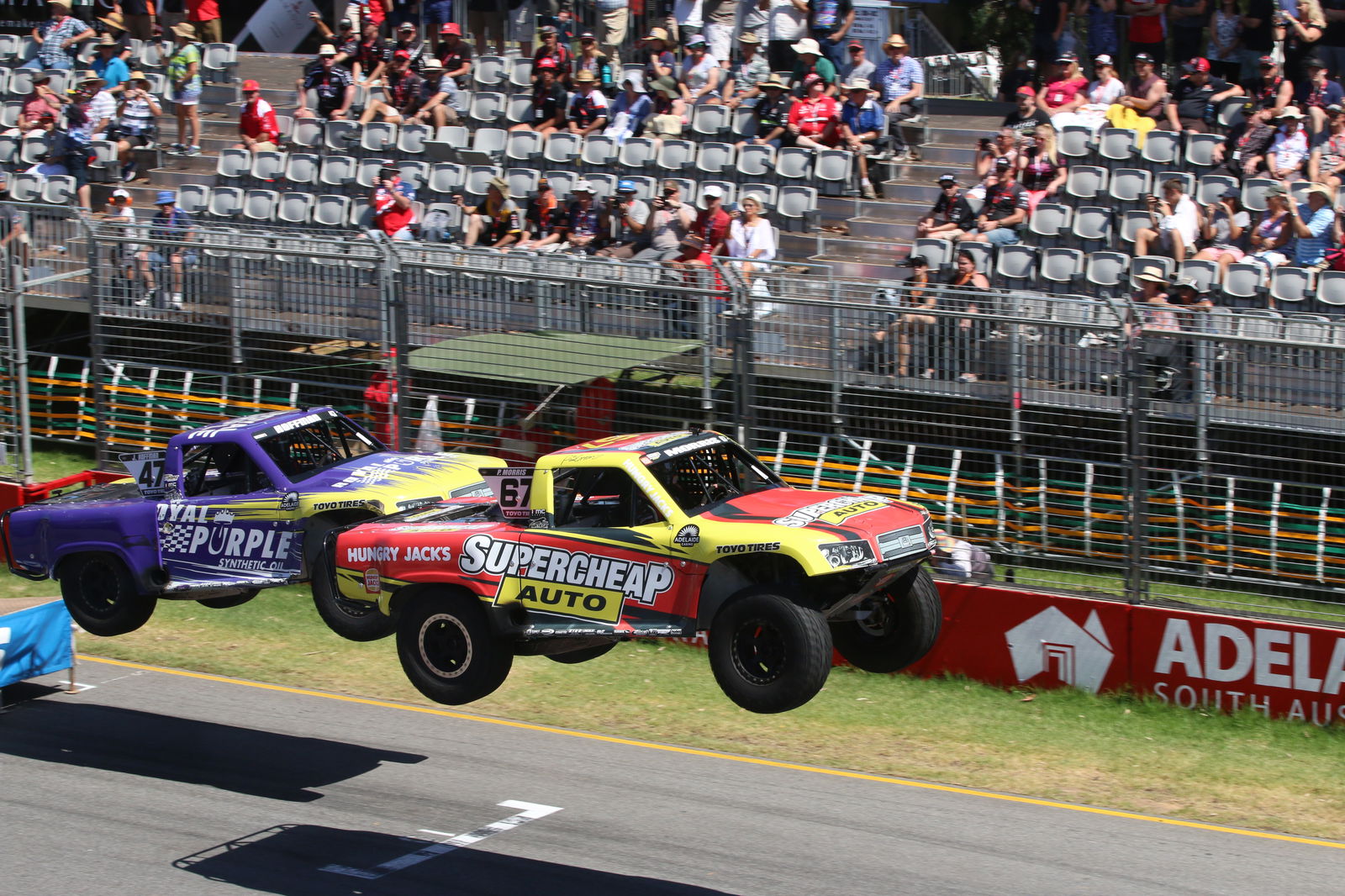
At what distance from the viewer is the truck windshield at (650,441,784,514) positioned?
32.7 ft

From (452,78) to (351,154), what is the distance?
1984 mm

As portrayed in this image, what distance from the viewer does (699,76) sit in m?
22.2

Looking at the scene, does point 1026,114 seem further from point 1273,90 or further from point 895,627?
point 895,627

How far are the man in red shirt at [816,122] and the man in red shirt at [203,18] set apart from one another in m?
14.2

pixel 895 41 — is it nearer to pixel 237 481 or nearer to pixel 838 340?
pixel 838 340

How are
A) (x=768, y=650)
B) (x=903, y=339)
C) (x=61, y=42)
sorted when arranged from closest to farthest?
(x=768, y=650) < (x=903, y=339) < (x=61, y=42)

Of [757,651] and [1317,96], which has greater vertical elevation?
[1317,96]

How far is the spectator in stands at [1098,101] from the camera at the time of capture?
18.8 meters

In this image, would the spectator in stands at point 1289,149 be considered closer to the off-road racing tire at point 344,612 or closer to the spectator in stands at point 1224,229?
the spectator in stands at point 1224,229

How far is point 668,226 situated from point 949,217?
3403 millimetres

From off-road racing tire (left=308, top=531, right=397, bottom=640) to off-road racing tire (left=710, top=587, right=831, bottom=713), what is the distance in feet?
9.07

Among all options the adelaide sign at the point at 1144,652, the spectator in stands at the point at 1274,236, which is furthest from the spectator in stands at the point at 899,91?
the adelaide sign at the point at 1144,652

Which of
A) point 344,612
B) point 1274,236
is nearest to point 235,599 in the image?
point 344,612

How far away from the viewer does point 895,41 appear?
2072 cm
